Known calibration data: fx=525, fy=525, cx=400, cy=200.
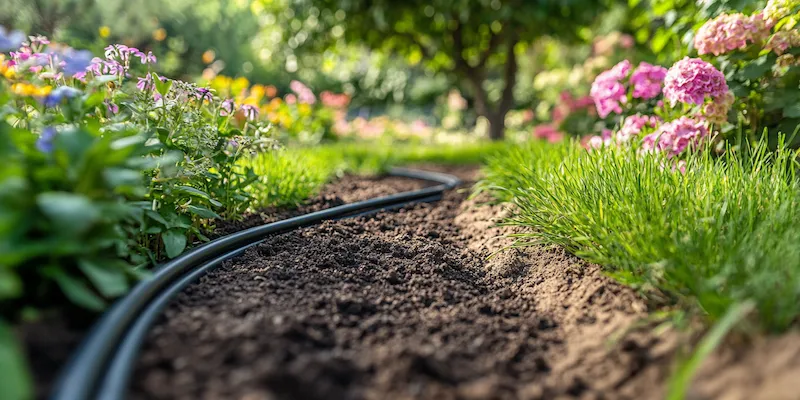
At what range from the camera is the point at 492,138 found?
6.69 m

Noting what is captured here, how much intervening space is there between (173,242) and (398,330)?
0.78 meters

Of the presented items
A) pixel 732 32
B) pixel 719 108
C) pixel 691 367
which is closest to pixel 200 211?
pixel 691 367

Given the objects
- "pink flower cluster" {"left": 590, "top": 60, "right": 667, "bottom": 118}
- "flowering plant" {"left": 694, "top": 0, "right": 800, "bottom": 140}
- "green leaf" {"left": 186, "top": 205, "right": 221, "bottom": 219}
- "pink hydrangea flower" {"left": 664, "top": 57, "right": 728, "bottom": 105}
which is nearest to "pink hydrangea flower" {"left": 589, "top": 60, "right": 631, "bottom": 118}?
"pink flower cluster" {"left": 590, "top": 60, "right": 667, "bottom": 118}

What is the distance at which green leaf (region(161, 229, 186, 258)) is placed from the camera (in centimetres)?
159

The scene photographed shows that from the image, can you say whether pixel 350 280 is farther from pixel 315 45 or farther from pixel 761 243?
pixel 315 45

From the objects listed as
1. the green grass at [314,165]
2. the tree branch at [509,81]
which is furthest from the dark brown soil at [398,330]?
the tree branch at [509,81]

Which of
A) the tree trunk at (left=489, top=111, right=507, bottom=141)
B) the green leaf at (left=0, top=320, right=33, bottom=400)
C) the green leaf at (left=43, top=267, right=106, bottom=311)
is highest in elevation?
the tree trunk at (left=489, top=111, right=507, bottom=141)

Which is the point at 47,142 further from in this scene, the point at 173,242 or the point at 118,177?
the point at 173,242

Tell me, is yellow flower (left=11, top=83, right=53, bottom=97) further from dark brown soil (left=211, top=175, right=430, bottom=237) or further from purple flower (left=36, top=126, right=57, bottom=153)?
dark brown soil (left=211, top=175, right=430, bottom=237)

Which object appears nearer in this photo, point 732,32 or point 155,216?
point 155,216

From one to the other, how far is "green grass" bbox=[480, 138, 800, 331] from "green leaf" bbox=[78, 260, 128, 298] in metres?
1.13

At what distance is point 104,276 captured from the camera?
1.09 meters

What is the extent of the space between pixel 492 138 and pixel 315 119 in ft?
7.48

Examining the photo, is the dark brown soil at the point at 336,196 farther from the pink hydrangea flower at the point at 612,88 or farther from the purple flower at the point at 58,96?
the pink hydrangea flower at the point at 612,88
